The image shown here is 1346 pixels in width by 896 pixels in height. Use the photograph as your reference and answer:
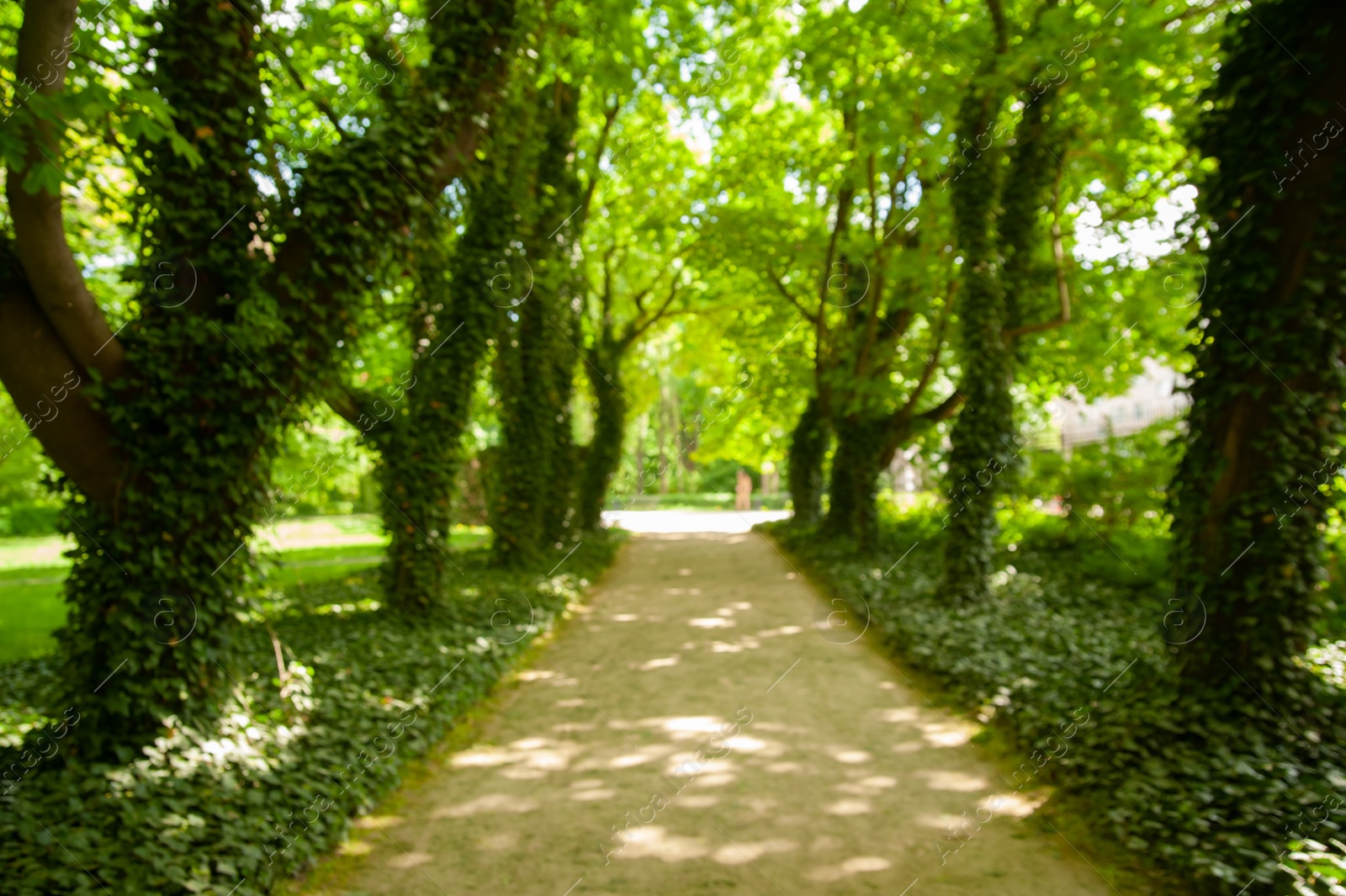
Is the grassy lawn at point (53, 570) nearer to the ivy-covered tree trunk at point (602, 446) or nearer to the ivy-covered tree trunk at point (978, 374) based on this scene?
the ivy-covered tree trunk at point (602, 446)

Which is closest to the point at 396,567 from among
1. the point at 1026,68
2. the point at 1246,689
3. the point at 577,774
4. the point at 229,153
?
the point at 577,774

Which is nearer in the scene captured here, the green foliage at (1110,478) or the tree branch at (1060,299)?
the tree branch at (1060,299)

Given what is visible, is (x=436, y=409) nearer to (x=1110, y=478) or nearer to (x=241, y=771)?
(x=241, y=771)

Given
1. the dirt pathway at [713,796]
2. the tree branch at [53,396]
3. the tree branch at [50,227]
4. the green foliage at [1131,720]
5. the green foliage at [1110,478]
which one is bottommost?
the dirt pathway at [713,796]

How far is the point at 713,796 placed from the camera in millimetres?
5484

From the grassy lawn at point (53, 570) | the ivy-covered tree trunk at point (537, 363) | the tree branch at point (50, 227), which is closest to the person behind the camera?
the tree branch at point (50, 227)

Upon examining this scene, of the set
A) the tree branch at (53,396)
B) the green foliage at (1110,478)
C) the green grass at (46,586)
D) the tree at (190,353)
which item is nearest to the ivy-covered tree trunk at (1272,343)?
the tree at (190,353)

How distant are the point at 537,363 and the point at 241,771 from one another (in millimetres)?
10121

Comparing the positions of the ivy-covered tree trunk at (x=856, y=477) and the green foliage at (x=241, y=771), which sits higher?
the ivy-covered tree trunk at (x=856, y=477)

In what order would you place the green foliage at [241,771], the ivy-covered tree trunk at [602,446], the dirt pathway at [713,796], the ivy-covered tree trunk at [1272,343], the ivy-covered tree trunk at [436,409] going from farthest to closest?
the ivy-covered tree trunk at [602,446]
the ivy-covered tree trunk at [436,409]
the ivy-covered tree trunk at [1272,343]
the dirt pathway at [713,796]
the green foliage at [241,771]

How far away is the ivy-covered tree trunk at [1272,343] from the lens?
5.23 meters

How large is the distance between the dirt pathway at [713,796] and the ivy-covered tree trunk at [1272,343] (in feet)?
6.24

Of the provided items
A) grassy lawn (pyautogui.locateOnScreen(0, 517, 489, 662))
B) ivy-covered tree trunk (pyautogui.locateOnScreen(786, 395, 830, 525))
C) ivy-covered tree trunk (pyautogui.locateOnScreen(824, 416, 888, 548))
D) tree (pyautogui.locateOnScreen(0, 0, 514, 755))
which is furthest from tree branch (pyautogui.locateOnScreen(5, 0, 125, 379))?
ivy-covered tree trunk (pyautogui.locateOnScreen(786, 395, 830, 525))

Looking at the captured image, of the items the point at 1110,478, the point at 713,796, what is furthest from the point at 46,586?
the point at 1110,478
